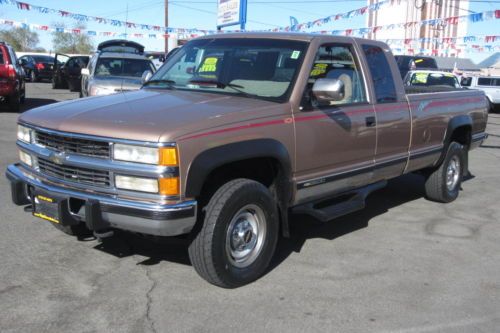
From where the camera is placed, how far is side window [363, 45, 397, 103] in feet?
18.1

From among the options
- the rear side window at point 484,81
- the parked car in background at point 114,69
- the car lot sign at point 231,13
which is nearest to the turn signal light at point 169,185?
the parked car in background at point 114,69

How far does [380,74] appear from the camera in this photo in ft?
18.6

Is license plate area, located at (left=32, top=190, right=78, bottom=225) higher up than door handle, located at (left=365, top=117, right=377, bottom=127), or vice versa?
door handle, located at (left=365, top=117, right=377, bottom=127)

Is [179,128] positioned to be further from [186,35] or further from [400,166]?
[186,35]

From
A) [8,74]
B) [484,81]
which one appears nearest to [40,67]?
[8,74]

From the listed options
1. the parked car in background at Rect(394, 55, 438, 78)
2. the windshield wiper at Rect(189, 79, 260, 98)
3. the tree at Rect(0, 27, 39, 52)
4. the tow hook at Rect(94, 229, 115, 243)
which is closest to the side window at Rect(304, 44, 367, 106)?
the windshield wiper at Rect(189, 79, 260, 98)

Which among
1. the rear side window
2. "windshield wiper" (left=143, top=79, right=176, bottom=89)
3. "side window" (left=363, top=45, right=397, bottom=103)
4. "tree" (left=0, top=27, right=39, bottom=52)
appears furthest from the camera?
"tree" (left=0, top=27, right=39, bottom=52)

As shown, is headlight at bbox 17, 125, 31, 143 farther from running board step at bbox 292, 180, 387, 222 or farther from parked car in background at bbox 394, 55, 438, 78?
parked car in background at bbox 394, 55, 438, 78

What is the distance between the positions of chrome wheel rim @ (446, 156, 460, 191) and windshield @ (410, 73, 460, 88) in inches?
384

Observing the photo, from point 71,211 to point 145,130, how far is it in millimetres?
851

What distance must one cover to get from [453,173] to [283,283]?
3958mm

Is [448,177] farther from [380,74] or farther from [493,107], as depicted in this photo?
[493,107]

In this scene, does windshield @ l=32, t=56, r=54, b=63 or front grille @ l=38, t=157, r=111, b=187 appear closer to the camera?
front grille @ l=38, t=157, r=111, b=187

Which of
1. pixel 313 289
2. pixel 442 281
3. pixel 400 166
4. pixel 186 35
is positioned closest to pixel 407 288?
pixel 442 281
